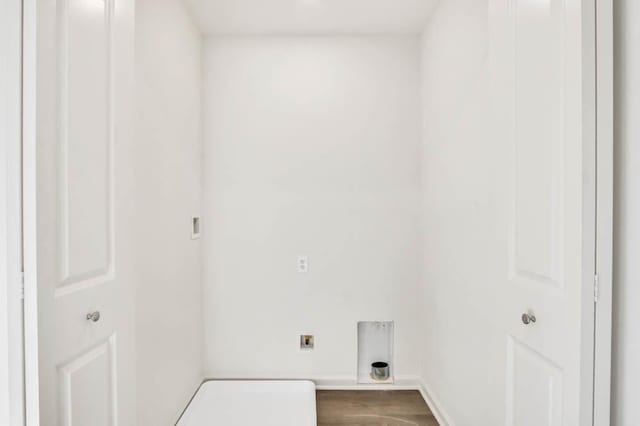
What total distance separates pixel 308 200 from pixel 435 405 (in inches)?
59.6

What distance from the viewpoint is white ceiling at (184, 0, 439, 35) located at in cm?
247

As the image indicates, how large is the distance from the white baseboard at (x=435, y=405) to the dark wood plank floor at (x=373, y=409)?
3 cm

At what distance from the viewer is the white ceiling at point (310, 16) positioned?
247cm

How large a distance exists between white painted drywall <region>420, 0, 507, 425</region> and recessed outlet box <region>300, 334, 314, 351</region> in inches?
30.3

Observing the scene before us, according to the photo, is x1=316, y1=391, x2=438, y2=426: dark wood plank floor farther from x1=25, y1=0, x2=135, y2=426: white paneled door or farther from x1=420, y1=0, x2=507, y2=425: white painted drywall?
x1=25, y1=0, x2=135, y2=426: white paneled door

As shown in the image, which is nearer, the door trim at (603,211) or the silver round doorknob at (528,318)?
the door trim at (603,211)

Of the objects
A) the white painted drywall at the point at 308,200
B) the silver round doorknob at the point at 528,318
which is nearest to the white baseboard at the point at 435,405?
the white painted drywall at the point at 308,200

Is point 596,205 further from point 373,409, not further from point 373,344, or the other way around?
point 373,344

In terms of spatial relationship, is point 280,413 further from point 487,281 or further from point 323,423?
point 487,281

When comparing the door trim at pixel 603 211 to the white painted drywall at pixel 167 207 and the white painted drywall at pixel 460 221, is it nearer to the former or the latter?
the white painted drywall at pixel 460 221

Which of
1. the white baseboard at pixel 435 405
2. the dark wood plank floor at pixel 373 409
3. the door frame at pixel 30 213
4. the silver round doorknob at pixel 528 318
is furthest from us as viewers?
the dark wood plank floor at pixel 373 409

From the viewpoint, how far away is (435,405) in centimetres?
253

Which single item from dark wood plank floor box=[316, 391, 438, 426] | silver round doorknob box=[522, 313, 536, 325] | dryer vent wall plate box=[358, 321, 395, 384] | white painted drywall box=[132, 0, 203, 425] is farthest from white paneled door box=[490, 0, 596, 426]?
dryer vent wall plate box=[358, 321, 395, 384]

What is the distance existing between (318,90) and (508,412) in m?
2.24
